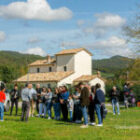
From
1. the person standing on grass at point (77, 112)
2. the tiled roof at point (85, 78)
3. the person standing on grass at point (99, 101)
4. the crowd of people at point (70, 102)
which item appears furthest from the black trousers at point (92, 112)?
the tiled roof at point (85, 78)

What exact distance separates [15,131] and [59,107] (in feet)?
18.9

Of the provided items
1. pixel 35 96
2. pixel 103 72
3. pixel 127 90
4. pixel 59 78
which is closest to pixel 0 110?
pixel 35 96

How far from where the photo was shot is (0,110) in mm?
15430

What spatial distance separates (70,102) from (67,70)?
64.7m

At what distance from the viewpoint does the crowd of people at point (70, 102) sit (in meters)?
13.2

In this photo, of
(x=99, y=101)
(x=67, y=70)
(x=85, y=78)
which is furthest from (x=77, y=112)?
(x=67, y=70)

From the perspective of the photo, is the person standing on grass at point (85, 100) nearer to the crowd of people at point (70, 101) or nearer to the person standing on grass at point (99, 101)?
the crowd of people at point (70, 101)

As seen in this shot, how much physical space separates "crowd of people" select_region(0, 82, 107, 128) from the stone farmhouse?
169 ft

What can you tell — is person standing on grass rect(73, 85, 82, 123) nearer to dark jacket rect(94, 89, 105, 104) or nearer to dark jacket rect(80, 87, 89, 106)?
dark jacket rect(94, 89, 105, 104)

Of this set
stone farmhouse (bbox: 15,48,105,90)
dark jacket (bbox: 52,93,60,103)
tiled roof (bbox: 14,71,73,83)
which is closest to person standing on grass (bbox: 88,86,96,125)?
dark jacket (bbox: 52,93,60,103)

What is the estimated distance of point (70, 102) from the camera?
1628 centimetres

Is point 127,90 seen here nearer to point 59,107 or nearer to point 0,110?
point 59,107

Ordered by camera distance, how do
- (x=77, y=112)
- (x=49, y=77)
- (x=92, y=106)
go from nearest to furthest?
(x=92, y=106) → (x=77, y=112) → (x=49, y=77)

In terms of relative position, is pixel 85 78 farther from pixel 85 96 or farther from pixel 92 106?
pixel 85 96
